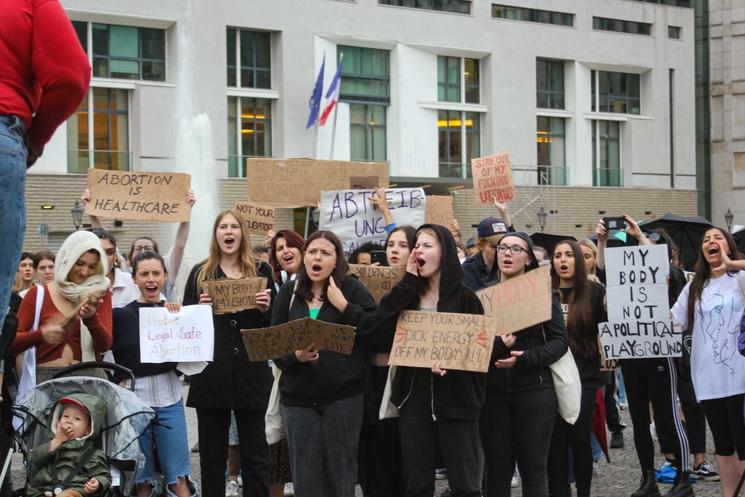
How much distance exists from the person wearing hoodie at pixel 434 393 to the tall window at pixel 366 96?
36.2 m

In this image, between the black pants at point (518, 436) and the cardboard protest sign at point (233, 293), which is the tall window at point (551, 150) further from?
the black pants at point (518, 436)

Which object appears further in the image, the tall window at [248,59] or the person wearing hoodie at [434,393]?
the tall window at [248,59]

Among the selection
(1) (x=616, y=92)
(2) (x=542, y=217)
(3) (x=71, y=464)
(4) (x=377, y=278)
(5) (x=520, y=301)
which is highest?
(1) (x=616, y=92)

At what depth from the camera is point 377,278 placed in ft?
27.1

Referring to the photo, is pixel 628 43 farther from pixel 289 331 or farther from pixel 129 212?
pixel 289 331

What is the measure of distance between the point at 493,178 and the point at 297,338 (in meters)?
8.43

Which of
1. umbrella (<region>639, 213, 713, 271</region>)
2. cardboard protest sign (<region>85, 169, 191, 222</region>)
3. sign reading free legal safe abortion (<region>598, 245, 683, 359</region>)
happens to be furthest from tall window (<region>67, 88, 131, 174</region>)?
sign reading free legal safe abortion (<region>598, 245, 683, 359</region>)

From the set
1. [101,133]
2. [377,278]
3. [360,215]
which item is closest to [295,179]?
[360,215]

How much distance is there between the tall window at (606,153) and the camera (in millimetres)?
50156

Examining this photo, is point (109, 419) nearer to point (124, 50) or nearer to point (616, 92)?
point (124, 50)

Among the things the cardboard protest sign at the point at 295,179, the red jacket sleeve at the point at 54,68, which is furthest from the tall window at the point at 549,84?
the red jacket sleeve at the point at 54,68

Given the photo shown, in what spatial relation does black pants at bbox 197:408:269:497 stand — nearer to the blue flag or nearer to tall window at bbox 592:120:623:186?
the blue flag

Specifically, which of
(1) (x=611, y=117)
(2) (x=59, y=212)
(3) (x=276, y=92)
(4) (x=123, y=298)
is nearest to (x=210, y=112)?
(3) (x=276, y=92)

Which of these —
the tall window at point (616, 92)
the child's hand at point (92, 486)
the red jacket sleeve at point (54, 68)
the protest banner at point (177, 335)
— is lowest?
the child's hand at point (92, 486)
